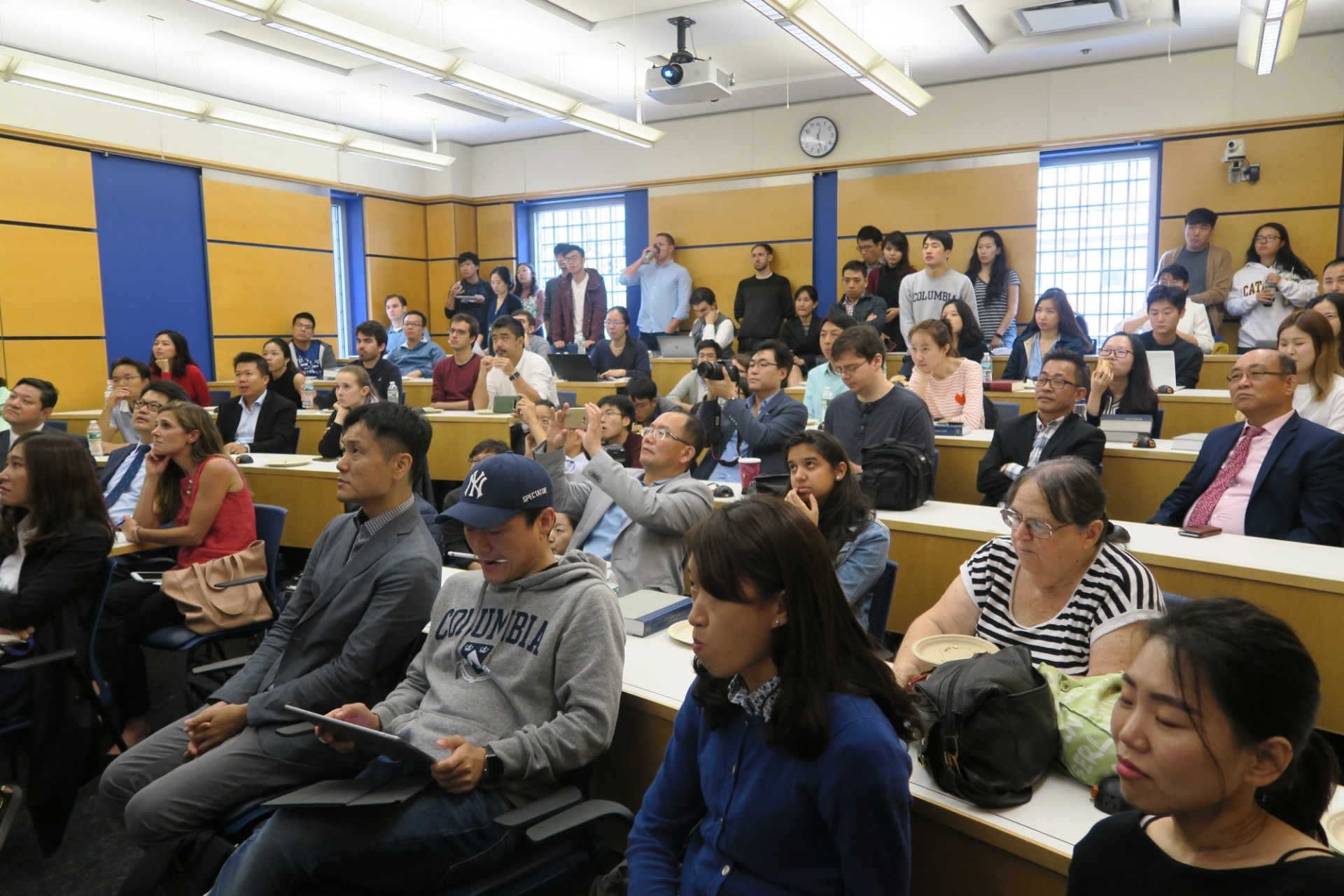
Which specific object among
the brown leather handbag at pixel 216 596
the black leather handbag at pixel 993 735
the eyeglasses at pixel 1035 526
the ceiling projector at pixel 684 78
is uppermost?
the ceiling projector at pixel 684 78

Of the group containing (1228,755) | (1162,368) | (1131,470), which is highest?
(1162,368)

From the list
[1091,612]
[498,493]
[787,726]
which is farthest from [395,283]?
[787,726]

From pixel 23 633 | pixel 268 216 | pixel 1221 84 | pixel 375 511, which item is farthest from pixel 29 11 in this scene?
pixel 1221 84

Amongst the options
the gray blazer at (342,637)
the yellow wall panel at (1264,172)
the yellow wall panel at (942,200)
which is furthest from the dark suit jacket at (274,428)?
the yellow wall panel at (1264,172)

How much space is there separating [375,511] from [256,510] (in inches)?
51.8

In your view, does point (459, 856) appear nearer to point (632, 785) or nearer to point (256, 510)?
point (632, 785)

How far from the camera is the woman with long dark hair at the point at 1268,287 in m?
6.95

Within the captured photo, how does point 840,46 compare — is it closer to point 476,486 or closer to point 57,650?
point 476,486

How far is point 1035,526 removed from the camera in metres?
1.80

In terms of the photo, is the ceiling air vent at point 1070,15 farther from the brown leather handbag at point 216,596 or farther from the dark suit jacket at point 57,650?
the dark suit jacket at point 57,650

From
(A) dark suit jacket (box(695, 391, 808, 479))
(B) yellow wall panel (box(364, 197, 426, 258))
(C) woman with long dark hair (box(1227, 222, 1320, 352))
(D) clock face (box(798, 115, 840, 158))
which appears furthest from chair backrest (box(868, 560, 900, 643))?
(B) yellow wall panel (box(364, 197, 426, 258))

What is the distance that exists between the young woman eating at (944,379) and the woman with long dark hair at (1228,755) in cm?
394

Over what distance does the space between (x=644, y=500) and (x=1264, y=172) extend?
729 cm

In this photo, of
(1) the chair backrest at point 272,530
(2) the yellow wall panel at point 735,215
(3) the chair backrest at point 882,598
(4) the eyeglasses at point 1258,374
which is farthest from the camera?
(2) the yellow wall panel at point 735,215
